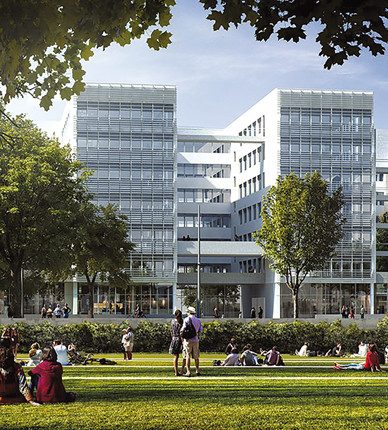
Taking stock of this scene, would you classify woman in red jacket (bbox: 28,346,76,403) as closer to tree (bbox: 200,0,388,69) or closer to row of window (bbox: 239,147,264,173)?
tree (bbox: 200,0,388,69)

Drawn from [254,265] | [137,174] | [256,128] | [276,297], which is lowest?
[276,297]

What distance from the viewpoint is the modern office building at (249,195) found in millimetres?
75250

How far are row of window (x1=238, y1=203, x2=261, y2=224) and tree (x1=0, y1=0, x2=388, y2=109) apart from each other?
7306cm

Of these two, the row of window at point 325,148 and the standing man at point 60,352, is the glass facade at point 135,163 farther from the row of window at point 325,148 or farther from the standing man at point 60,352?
the standing man at point 60,352

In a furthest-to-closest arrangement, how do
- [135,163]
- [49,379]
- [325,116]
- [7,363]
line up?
[325,116], [135,163], [49,379], [7,363]

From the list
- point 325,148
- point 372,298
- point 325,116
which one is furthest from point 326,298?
point 325,116

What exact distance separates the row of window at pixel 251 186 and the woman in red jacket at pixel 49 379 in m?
68.1

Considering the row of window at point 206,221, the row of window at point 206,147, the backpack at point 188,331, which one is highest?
the row of window at point 206,147

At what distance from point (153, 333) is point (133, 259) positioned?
37957mm

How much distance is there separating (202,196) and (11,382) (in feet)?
258

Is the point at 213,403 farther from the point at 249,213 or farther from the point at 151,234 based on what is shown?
the point at 249,213

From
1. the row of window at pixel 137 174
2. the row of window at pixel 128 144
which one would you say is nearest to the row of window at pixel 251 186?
the row of window at pixel 137 174

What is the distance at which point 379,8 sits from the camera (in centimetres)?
557

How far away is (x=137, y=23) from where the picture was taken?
7.86 metres
